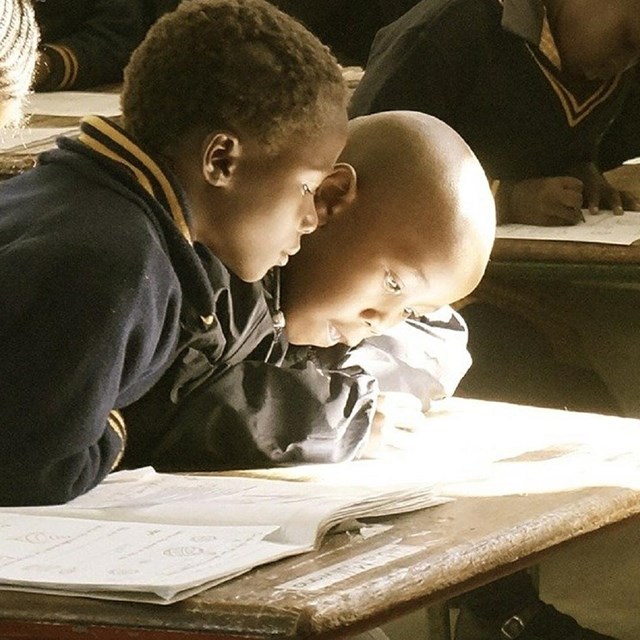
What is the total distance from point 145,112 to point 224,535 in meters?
0.61

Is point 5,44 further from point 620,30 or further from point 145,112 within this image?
point 620,30

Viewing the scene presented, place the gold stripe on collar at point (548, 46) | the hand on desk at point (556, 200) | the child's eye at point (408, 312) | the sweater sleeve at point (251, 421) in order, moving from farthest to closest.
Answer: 1. the gold stripe on collar at point (548, 46)
2. the hand on desk at point (556, 200)
3. the child's eye at point (408, 312)
4. the sweater sleeve at point (251, 421)

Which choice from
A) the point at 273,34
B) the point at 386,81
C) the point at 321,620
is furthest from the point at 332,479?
the point at 386,81

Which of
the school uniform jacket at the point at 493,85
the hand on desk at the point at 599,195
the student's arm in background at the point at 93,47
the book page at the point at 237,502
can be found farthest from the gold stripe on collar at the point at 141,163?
the student's arm in background at the point at 93,47

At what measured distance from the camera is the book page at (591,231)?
96.6 inches

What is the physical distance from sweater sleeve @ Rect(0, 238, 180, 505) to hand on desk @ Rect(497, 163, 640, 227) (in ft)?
4.58

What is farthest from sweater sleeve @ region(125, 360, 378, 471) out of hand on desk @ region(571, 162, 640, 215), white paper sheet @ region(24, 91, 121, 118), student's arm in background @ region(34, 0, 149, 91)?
student's arm in background @ region(34, 0, 149, 91)

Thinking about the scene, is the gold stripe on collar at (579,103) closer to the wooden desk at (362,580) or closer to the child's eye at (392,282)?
the child's eye at (392,282)

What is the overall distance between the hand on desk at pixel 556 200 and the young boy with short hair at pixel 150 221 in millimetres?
1023

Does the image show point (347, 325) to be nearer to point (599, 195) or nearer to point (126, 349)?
point (126, 349)

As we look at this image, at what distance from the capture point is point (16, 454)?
1.31 meters

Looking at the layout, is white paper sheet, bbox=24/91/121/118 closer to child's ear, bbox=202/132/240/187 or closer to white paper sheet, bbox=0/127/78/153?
white paper sheet, bbox=0/127/78/153

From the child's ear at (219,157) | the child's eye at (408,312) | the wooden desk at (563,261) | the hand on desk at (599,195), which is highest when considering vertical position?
the child's ear at (219,157)

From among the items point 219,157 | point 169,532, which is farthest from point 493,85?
point 169,532
